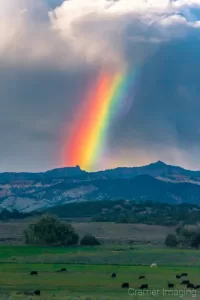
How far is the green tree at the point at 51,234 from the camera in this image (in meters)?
117

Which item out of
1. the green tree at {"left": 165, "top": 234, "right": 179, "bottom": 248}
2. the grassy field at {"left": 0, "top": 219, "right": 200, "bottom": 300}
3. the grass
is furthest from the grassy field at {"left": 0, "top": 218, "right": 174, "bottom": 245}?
the grass

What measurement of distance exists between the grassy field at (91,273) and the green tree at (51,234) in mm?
15996

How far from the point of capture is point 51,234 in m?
117

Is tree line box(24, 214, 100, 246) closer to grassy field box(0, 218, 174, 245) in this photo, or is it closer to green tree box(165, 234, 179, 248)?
green tree box(165, 234, 179, 248)

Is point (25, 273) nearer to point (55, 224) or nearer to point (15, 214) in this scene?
point (55, 224)

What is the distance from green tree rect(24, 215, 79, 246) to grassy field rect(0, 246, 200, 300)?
15996 mm

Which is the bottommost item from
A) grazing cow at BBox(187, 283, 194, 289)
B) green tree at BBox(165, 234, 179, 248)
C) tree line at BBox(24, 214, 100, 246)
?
grazing cow at BBox(187, 283, 194, 289)

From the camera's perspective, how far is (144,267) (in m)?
72.1

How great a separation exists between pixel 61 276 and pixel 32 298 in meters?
18.9

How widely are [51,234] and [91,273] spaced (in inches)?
2211

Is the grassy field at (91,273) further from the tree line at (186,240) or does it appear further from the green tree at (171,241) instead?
the tree line at (186,240)

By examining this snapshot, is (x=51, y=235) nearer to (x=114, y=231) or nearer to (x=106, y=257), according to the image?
(x=106, y=257)

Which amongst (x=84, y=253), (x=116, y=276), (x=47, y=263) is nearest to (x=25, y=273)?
(x=116, y=276)

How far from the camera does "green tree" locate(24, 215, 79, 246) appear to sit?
385 feet
